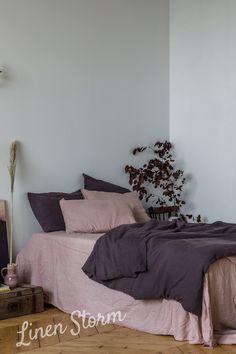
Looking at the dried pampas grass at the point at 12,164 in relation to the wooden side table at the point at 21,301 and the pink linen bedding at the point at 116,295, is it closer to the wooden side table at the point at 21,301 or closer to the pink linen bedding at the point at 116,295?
the pink linen bedding at the point at 116,295

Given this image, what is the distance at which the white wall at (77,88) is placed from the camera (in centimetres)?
442

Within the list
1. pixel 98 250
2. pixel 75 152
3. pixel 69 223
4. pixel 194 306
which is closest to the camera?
pixel 194 306

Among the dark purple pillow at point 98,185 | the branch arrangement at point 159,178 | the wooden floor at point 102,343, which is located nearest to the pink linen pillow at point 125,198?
the dark purple pillow at point 98,185

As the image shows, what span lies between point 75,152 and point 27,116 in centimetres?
61

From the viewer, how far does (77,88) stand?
4832 millimetres

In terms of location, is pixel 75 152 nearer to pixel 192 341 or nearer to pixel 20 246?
pixel 20 246

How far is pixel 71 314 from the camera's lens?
3.82m

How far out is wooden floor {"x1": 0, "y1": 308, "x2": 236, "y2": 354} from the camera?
2979mm

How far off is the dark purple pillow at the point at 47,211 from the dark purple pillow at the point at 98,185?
44cm

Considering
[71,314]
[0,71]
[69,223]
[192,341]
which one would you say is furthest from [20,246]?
[192,341]

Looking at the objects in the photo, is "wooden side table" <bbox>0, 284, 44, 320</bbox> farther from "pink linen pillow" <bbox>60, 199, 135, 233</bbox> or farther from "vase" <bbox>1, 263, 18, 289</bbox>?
"pink linen pillow" <bbox>60, 199, 135, 233</bbox>

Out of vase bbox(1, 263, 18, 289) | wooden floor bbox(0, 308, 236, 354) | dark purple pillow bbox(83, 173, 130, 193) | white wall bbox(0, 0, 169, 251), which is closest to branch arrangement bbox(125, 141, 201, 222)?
white wall bbox(0, 0, 169, 251)

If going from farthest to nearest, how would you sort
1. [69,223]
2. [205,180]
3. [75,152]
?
[205,180]
[75,152]
[69,223]

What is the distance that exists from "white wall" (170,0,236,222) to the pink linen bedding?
1.72 metres
